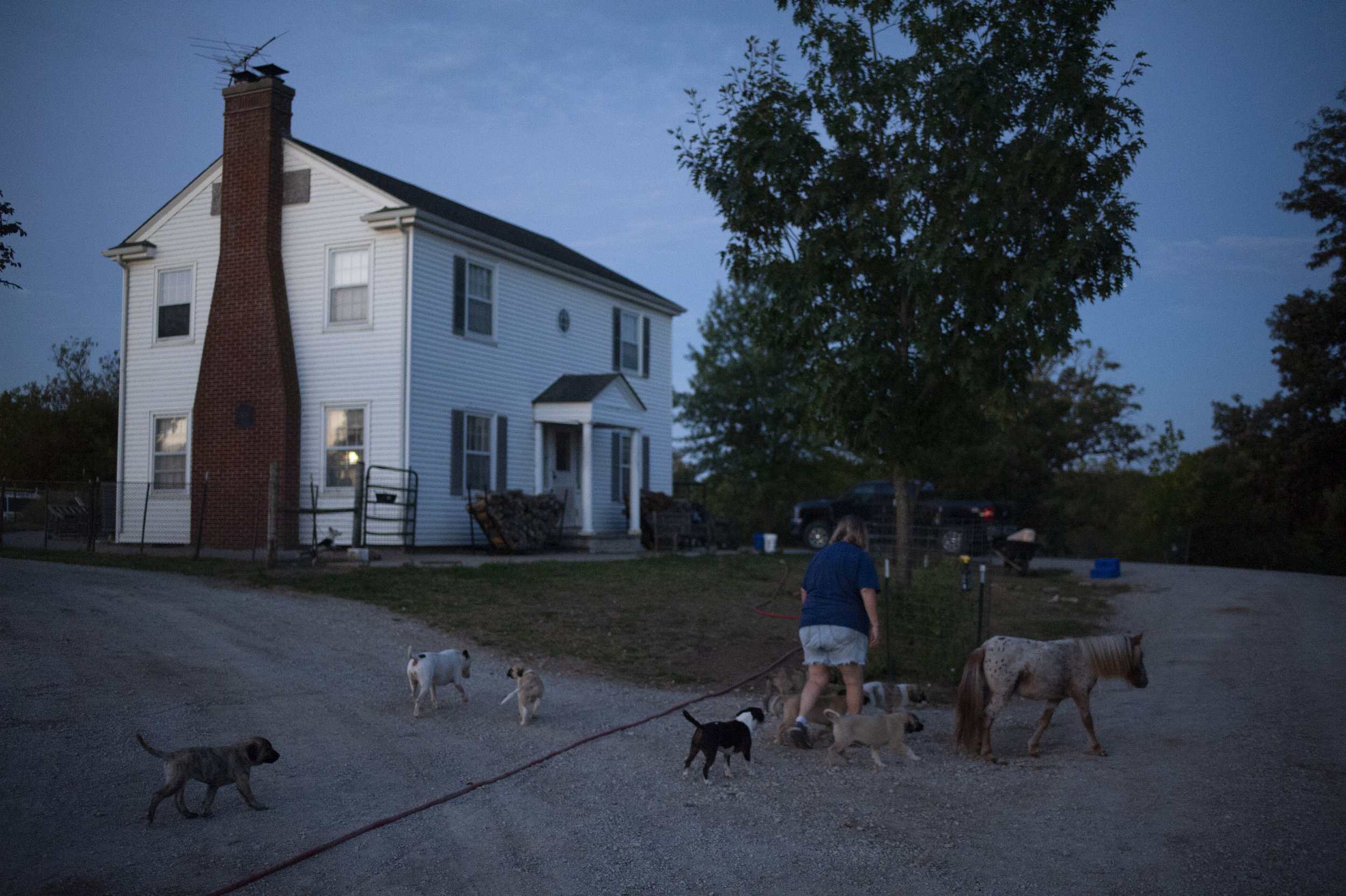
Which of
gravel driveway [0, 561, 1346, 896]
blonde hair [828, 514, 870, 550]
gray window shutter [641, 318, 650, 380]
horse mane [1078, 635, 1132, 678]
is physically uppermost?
gray window shutter [641, 318, 650, 380]

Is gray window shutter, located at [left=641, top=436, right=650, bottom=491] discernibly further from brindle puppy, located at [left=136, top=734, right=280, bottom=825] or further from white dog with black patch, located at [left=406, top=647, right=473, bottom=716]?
brindle puppy, located at [left=136, top=734, right=280, bottom=825]

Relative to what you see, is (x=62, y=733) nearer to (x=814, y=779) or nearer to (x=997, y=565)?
(x=814, y=779)

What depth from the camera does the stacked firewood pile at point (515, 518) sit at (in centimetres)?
1894

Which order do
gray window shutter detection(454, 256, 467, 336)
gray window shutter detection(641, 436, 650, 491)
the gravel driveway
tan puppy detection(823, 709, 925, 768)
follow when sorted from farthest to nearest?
gray window shutter detection(641, 436, 650, 491) → gray window shutter detection(454, 256, 467, 336) → tan puppy detection(823, 709, 925, 768) → the gravel driveway

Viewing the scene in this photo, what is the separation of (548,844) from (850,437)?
24.6 feet

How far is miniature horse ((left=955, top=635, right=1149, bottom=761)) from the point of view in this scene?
6719 mm

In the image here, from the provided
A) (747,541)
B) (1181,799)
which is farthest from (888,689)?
(747,541)

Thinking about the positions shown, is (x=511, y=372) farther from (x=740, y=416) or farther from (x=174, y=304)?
(x=740, y=416)

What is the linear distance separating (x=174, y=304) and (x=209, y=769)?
1829 cm

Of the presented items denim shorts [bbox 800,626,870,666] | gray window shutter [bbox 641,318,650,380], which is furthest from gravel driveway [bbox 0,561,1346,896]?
gray window shutter [bbox 641,318,650,380]

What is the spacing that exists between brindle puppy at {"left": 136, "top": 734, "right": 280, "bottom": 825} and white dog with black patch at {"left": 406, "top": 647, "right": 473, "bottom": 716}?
2.08 meters

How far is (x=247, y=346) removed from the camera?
1933 centimetres

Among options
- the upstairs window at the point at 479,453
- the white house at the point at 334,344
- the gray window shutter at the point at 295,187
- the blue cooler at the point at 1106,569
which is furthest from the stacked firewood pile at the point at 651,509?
the gray window shutter at the point at 295,187

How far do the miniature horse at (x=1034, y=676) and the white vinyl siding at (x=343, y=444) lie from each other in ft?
46.7
